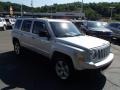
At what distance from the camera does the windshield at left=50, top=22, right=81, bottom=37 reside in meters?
7.46

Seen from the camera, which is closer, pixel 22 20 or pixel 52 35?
pixel 52 35

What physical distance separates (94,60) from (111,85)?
965 mm

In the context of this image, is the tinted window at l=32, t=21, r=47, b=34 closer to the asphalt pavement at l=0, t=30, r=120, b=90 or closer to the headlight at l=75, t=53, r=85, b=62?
the asphalt pavement at l=0, t=30, r=120, b=90

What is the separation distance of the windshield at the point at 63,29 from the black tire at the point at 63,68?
959 millimetres

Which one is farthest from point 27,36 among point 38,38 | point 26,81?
point 26,81

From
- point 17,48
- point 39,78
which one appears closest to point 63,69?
point 39,78

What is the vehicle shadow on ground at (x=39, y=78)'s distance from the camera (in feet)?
20.7

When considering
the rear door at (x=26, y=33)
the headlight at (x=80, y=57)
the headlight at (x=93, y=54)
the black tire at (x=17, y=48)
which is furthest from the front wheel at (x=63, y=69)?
the black tire at (x=17, y=48)

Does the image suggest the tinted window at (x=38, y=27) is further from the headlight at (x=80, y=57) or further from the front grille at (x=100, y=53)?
the front grille at (x=100, y=53)

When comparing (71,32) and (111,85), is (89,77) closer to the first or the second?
(111,85)

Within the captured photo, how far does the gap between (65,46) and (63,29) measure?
1312 mm

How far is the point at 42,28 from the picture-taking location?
7945 millimetres

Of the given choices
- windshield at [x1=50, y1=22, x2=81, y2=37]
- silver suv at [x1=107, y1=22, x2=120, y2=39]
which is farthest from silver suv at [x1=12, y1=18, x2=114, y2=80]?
silver suv at [x1=107, y1=22, x2=120, y2=39]

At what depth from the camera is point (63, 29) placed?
25.5 ft
